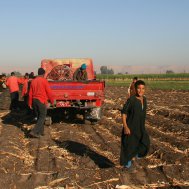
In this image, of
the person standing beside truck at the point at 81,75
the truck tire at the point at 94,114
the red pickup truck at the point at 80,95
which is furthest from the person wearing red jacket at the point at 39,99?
the person standing beside truck at the point at 81,75

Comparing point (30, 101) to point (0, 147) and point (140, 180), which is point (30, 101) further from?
point (140, 180)

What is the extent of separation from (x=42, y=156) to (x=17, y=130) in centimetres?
408

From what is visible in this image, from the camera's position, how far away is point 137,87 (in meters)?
6.93

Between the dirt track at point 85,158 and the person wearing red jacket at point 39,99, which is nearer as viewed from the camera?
the dirt track at point 85,158

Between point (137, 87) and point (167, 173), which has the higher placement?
point (137, 87)

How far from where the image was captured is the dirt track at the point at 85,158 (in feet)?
21.9

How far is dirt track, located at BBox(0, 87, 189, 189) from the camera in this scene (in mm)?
6684

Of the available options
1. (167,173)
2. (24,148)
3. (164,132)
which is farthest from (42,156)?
(164,132)

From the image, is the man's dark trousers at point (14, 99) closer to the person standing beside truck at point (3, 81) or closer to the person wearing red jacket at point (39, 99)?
the person standing beside truck at point (3, 81)

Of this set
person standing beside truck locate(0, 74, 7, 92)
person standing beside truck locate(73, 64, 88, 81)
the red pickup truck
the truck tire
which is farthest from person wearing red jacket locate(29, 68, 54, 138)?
person standing beside truck locate(0, 74, 7, 92)

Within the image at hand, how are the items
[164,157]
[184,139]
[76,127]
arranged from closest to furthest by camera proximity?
[164,157] < [184,139] < [76,127]

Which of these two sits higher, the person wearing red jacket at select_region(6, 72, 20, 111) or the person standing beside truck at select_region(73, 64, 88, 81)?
the person standing beside truck at select_region(73, 64, 88, 81)

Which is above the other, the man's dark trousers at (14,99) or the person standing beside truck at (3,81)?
the person standing beside truck at (3,81)

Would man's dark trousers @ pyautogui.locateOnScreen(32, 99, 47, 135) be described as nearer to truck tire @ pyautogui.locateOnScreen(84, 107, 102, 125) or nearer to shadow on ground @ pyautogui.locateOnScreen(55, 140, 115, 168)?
shadow on ground @ pyautogui.locateOnScreen(55, 140, 115, 168)
